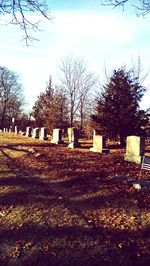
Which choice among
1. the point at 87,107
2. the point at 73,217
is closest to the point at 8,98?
the point at 87,107

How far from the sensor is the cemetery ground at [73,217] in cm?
569

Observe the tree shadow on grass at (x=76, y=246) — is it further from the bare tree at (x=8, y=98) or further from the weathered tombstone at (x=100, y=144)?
the bare tree at (x=8, y=98)

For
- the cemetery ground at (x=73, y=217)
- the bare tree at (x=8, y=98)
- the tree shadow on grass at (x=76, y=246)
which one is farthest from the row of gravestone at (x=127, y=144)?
the bare tree at (x=8, y=98)

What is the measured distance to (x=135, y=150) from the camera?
15.5 m

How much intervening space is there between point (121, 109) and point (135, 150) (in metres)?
7.38

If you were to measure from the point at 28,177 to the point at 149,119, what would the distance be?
48.1 feet

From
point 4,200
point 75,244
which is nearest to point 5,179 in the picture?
point 4,200

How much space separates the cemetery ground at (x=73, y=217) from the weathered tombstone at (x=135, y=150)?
303 cm

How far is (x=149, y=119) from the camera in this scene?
2370 centimetres

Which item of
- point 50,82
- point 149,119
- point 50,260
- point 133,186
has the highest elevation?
point 50,82

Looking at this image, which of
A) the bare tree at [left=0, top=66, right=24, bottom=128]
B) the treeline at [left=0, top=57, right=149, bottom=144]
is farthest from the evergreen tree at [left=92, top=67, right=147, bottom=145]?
the bare tree at [left=0, top=66, right=24, bottom=128]

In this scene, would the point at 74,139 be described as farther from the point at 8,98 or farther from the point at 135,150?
the point at 8,98

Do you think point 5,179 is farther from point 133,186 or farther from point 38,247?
point 38,247

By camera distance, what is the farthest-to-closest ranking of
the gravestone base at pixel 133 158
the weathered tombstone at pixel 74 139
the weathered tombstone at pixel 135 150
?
the weathered tombstone at pixel 74 139 → the weathered tombstone at pixel 135 150 → the gravestone base at pixel 133 158
